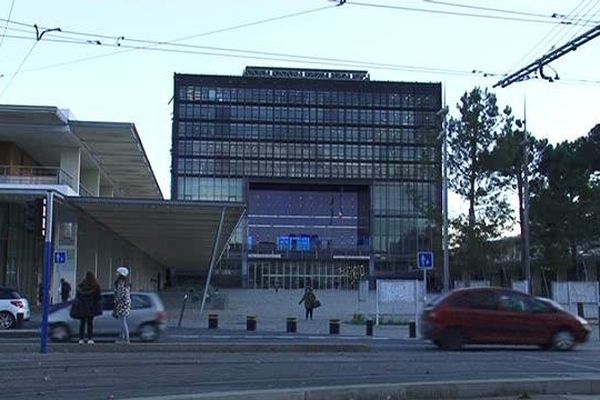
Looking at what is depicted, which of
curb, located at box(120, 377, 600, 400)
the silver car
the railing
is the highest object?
the railing

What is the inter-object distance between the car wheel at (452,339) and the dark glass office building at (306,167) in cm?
9818

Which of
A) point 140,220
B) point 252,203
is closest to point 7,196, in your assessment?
point 140,220

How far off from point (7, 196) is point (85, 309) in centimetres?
2110

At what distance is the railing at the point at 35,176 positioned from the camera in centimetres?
4129

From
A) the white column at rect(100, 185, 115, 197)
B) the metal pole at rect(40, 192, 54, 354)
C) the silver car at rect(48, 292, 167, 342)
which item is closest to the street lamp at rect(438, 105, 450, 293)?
the silver car at rect(48, 292, 167, 342)

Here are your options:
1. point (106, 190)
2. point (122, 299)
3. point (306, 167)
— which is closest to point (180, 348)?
point (122, 299)

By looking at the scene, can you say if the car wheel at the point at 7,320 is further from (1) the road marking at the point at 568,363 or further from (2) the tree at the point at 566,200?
(2) the tree at the point at 566,200

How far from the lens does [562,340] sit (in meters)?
20.5

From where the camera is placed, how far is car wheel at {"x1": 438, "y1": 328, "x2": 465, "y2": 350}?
66.1ft

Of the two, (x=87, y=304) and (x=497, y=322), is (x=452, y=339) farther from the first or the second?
(x=87, y=304)

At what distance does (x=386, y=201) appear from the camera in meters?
123

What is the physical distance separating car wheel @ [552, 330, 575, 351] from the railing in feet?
95.3

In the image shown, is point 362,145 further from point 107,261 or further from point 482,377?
point 482,377

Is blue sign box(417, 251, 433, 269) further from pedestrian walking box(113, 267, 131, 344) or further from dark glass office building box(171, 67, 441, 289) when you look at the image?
dark glass office building box(171, 67, 441, 289)
